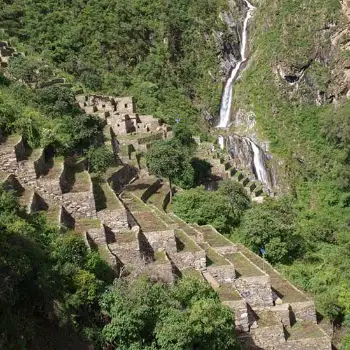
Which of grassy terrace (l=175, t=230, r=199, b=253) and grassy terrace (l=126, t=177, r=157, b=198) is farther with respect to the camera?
grassy terrace (l=126, t=177, r=157, b=198)

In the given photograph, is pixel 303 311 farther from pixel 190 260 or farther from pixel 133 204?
pixel 133 204

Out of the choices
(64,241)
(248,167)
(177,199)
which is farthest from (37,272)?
(248,167)

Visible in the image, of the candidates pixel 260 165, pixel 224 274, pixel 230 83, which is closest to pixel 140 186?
pixel 224 274

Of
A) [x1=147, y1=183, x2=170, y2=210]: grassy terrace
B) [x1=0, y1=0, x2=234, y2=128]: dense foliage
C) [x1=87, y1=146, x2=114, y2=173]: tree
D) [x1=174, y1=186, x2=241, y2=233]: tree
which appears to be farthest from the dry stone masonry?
[x1=0, y1=0, x2=234, y2=128]: dense foliage

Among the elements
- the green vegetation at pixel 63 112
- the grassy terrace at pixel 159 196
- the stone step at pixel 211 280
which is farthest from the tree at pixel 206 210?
the stone step at pixel 211 280

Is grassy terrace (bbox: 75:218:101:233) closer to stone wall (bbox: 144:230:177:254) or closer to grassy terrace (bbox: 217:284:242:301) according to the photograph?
stone wall (bbox: 144:230:177:254)

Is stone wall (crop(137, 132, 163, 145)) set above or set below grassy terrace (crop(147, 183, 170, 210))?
above
